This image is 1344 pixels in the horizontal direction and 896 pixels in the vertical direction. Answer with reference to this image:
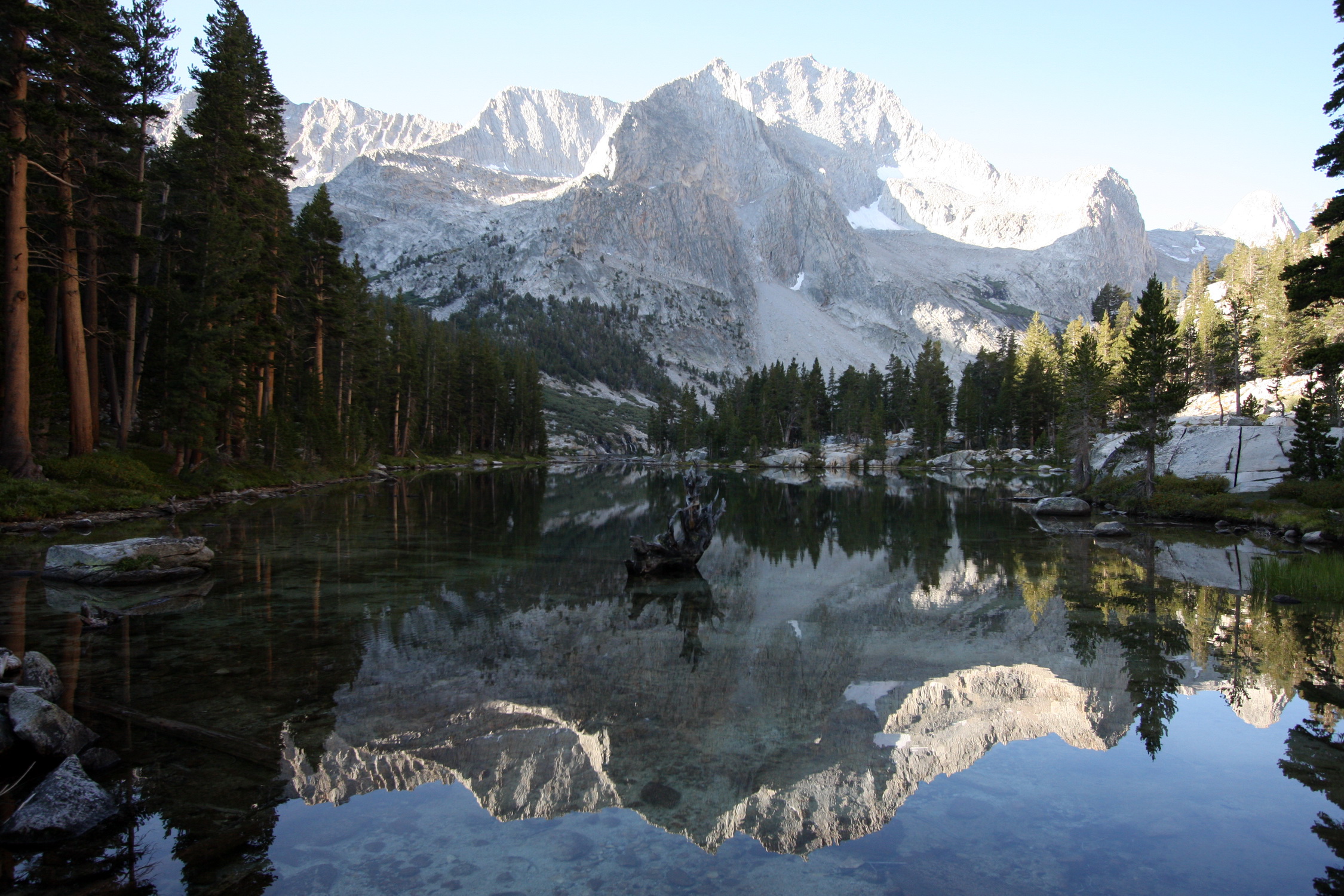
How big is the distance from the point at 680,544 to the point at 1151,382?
1276 inches

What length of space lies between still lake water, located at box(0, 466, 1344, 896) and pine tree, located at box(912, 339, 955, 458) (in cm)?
9128

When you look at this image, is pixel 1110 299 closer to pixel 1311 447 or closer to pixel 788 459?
pixel 788 459

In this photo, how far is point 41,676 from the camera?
334 inches

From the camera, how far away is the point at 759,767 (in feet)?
24.8

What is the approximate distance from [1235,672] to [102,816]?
1484 centimetres

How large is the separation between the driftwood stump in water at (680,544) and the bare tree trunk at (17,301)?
2037 centimetres

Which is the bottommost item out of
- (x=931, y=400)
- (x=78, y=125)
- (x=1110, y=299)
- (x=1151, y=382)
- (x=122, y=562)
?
(x=122, y=562)

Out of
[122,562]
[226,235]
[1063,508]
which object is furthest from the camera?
[1063,508]

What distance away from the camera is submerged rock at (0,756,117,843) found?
5.59 meters

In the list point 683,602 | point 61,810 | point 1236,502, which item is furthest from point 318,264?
point 1236,502

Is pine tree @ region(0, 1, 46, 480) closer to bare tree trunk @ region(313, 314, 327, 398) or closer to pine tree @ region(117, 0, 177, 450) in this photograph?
pine tree @ region(117, 0, 177, 450)

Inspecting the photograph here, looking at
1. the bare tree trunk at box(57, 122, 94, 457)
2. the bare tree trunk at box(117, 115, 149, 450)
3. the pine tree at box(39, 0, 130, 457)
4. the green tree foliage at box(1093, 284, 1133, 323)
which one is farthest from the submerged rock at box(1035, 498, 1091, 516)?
the green tree foliage at box(1093, 284, 1133, 323)

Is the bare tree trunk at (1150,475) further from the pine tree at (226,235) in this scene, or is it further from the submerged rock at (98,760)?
the pine tree at (226,235)

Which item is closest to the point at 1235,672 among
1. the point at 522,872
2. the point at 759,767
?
the point at 759,767
